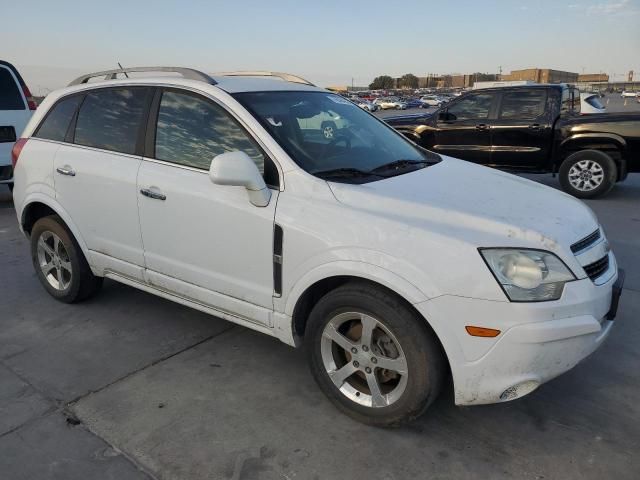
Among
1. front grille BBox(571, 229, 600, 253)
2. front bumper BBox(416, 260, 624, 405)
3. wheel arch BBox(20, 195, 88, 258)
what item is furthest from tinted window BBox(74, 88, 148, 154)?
front grille BBox(571, 229, 600, 253)

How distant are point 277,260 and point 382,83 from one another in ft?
465

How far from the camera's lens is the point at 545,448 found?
260 centimetres

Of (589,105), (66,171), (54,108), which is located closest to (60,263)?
(66,171)

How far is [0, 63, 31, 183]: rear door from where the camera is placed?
7680 mm

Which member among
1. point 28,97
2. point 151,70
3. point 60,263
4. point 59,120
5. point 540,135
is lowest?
point 60,263

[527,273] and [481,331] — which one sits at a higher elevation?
[527,273]

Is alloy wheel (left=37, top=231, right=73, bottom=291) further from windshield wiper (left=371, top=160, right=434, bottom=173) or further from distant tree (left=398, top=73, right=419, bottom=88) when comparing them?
distant tree (left=398, top=73, right=419, bottom=88)

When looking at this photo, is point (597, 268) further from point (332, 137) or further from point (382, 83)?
Answer: point (382, 83)

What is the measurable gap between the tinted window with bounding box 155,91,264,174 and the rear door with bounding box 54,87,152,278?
212mm

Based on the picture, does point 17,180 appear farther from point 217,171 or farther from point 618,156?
point 618,156

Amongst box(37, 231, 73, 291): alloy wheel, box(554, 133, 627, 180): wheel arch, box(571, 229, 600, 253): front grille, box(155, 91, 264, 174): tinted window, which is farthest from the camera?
box(554, 133, 627, 180): wheel arch

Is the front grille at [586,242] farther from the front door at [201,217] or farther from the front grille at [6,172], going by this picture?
the front grille at [6,172]

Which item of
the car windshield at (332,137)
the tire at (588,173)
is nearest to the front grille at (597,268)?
the car windshield at (332,137)

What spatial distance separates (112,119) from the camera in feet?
12.5
